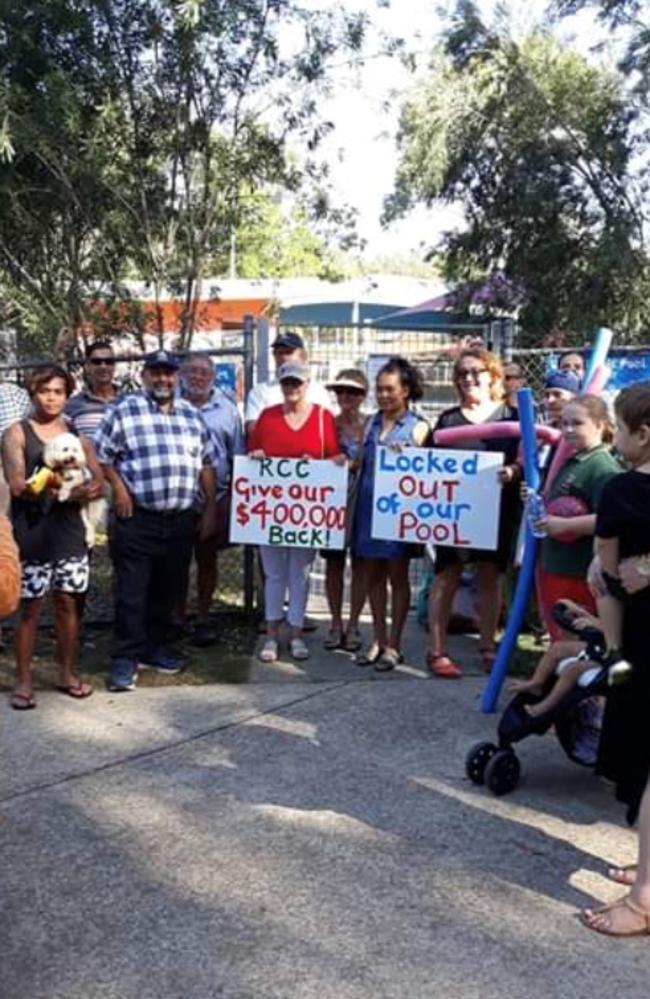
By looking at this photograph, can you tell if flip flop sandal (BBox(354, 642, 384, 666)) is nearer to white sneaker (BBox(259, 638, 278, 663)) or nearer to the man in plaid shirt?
white sneaker (BBox(259, 638, 278, 663))

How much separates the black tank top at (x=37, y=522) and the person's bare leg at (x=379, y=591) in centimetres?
172

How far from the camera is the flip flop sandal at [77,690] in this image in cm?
544

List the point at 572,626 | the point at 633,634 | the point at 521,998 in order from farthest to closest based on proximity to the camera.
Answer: the point at 572,626
the point at 633,634
the point at 521,998

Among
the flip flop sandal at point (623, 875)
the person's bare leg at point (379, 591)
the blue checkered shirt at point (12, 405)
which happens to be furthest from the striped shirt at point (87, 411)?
the flip flop sandal at point (623, 875)

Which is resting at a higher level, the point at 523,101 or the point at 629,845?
the point at 523,101

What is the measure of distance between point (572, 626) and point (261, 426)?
2.81m

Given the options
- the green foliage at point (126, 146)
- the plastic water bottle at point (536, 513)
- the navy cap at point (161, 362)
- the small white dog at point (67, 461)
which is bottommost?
the plastic water bottle at point (536, 513)

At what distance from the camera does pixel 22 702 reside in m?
5.23

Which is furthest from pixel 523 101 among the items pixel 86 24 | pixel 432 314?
pixel 86 24

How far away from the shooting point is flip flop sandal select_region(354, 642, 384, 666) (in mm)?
5926

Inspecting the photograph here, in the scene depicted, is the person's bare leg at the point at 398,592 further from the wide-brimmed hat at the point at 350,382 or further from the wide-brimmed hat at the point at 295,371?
the wide-brimmed hat at the point at 295,371

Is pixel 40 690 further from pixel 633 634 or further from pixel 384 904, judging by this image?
pixel 633 634

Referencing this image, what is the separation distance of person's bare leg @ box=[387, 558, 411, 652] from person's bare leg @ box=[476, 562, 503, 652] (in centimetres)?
42

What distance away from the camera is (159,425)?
18.1 ft
